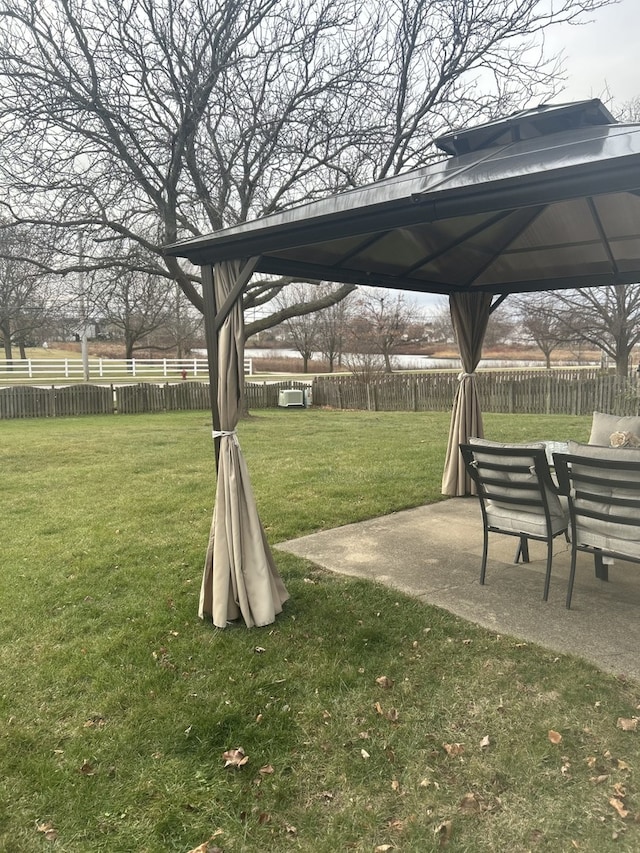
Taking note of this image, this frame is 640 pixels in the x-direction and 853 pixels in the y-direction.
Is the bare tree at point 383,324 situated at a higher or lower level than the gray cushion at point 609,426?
higher

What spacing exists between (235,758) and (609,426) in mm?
4444

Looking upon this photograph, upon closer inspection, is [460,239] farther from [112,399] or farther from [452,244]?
[112,399]

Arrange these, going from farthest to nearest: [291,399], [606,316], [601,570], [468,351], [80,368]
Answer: [80,368] → [291,399] → [606,316] → [468,351] → [601,570]

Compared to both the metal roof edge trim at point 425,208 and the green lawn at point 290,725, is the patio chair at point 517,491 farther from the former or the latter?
the metal roof edge trim at point 425,208

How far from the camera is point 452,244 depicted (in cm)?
519

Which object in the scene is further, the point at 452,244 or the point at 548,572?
the point at 452,244

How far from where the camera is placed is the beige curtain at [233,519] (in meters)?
3.64

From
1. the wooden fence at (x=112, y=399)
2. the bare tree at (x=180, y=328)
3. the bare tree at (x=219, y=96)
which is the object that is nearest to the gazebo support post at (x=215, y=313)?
the bare tree at (x=219, y=96)

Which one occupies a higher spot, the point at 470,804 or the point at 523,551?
the point at 523,551

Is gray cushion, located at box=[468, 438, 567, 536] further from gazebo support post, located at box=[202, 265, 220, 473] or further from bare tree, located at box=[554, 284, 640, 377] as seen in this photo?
bare tree, located at box=[554, 284, 640, 377]

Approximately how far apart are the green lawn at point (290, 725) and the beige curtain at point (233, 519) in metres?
0.17

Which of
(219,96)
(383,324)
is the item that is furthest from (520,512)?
(383,324)

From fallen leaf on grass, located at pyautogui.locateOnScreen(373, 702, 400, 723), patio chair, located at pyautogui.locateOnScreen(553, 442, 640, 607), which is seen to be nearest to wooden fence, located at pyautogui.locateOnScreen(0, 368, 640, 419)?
patio chair, located at pyautogui.locateOnScreen(553, 442, 640, 607)

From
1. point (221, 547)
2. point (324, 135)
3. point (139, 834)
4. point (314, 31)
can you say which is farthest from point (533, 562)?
point (314, 31)
